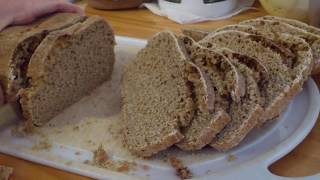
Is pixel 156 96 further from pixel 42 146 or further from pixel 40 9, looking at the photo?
pixel 40 9

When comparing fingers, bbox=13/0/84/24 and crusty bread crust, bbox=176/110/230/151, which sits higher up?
fingers, bbox=13/0/84/24

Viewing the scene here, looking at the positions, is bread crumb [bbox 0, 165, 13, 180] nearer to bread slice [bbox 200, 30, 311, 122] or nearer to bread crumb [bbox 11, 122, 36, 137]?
bread crumb [bbox 11, 122, 36, 137]

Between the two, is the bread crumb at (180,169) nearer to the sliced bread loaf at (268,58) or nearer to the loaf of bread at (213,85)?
the loaf of bread at (213,85)

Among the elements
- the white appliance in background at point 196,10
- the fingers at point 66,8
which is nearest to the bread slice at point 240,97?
the fingers at point 66,8

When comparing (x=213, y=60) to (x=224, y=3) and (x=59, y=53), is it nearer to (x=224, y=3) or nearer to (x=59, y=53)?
(x=59, y=53)

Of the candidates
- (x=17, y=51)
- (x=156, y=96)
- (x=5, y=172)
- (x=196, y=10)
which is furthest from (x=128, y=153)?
(x=196, y=10)

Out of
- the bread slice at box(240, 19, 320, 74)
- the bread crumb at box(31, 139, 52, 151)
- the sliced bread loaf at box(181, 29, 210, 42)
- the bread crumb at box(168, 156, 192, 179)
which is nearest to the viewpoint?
the bread crumb at box(168, 156, 192, 179)

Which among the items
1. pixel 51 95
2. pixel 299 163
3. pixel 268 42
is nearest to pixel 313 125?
pixel 299 163

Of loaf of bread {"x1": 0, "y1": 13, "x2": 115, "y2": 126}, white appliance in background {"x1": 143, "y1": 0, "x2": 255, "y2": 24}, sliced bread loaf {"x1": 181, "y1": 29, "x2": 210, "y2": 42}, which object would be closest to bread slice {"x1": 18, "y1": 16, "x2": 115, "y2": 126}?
loaf of bread {"x1": 0, "y1": 13, "x2": 115, "y2": 126}
